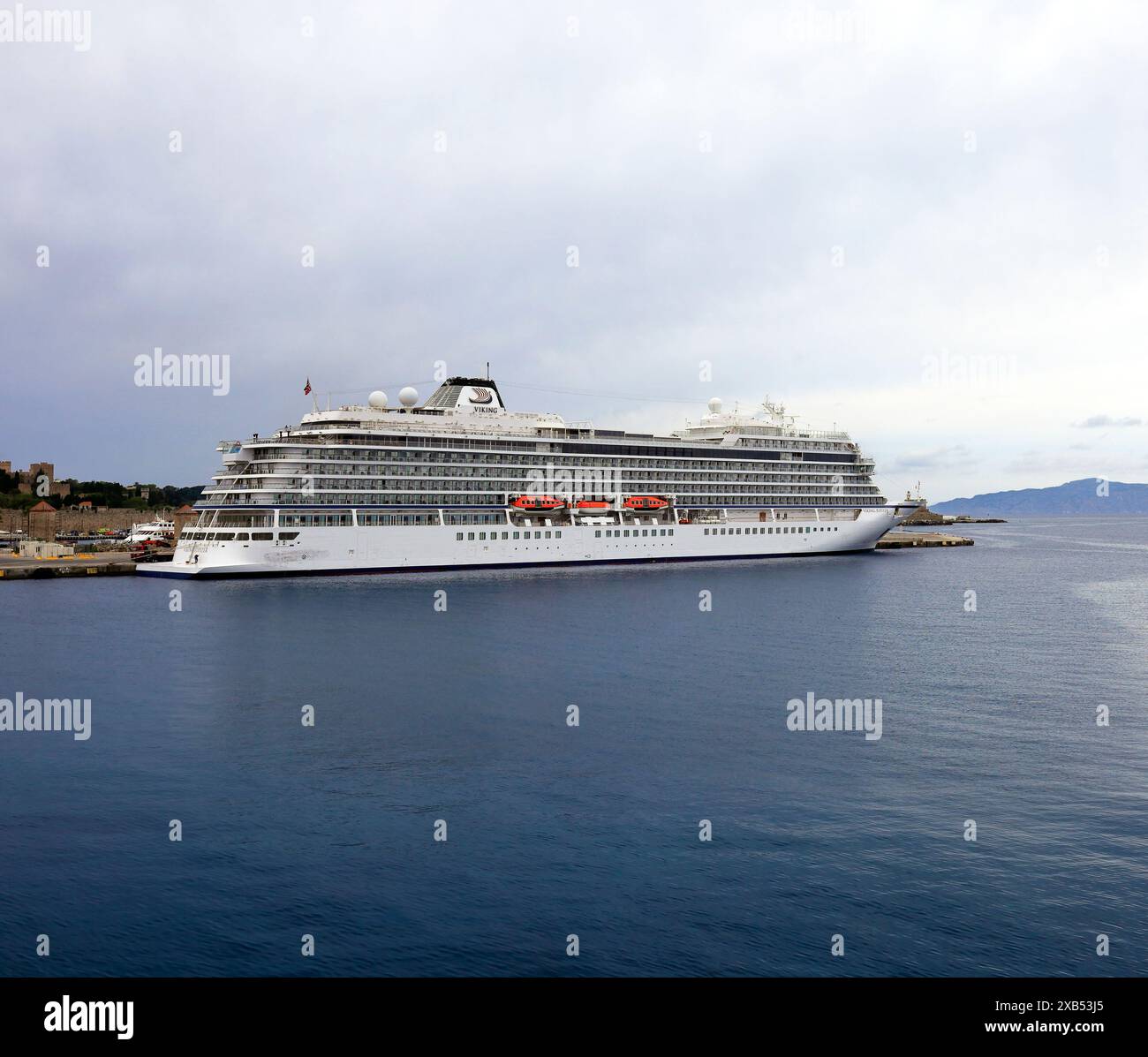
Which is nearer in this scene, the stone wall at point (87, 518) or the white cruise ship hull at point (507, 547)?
the white cruise ship hull at point (507, 547)

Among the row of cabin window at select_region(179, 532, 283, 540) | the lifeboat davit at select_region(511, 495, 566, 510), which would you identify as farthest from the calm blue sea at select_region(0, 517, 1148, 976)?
the lifeboat davit at select_region(511, 495, 566, 510)

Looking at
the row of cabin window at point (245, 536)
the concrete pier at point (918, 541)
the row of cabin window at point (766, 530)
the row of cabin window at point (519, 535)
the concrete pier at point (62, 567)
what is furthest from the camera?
the concrete pier at point (918, 541)

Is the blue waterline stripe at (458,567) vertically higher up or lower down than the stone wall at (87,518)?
lower down

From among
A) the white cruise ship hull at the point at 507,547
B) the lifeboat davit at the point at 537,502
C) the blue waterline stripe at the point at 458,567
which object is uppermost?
the lifeboat davit at the point at 537,502

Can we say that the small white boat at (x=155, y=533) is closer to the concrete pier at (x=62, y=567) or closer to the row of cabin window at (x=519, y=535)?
the concrete pier at (x=62, y=567)

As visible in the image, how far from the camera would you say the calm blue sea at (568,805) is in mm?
17688

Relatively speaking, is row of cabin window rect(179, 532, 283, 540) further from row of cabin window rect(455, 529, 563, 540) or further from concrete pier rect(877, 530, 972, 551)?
concrete pier rect(877, 530, 972, 551)

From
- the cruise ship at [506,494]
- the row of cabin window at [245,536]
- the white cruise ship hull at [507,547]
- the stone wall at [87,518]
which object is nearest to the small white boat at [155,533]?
the stone wall at [87,518]

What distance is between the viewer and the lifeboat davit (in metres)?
91.8

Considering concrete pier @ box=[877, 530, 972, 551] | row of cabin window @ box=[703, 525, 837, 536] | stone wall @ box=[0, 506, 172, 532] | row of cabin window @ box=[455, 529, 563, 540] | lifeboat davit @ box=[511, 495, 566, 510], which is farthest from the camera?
stone wall @ box=[0, 506, 172, 532]

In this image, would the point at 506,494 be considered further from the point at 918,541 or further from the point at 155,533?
the point at 918,541

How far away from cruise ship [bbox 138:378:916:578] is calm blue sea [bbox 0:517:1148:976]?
29423mm

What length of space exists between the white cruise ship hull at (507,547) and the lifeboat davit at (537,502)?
2015 millimetres

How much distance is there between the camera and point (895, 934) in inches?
699
